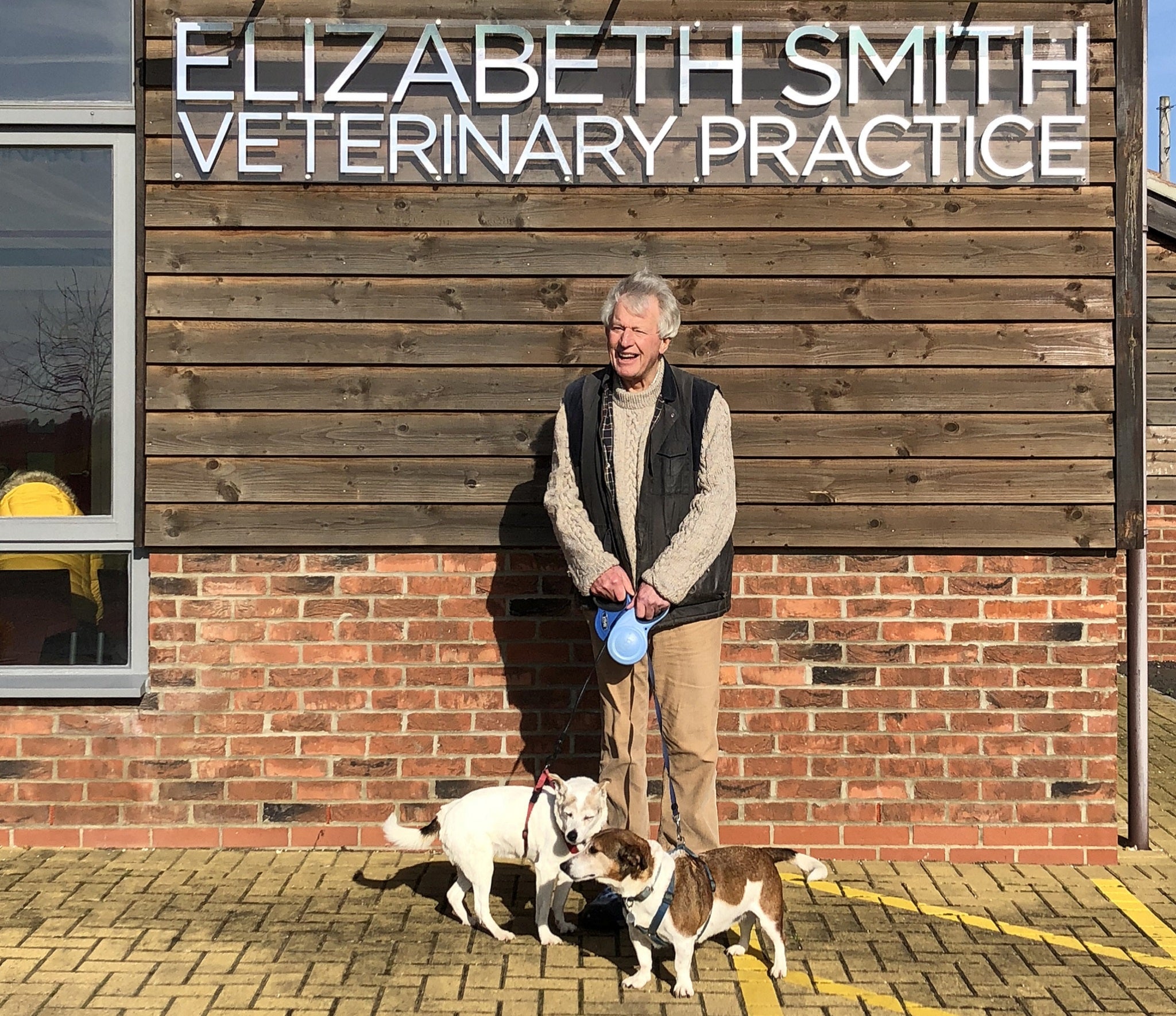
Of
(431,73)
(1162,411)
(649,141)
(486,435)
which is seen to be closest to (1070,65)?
(649,141)

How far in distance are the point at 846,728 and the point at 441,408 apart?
218 centimetres

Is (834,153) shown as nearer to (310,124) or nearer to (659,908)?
(310,124)

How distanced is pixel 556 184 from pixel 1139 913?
3.67m

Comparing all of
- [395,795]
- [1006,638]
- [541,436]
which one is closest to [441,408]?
[541,436]

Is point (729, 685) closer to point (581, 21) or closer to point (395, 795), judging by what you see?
point (395, 795)

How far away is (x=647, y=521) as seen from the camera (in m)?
4.73

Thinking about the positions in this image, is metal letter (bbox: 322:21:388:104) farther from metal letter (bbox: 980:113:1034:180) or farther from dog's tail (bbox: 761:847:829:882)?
dog's tail (bbox: 761:847:829:882)

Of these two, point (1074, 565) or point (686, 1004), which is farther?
point (1074, 565)

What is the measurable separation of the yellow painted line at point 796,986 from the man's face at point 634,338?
2074mm

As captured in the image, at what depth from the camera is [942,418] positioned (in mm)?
5512

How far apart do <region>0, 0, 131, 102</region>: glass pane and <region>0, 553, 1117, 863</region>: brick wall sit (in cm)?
208

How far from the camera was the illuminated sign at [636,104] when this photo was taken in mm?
5469

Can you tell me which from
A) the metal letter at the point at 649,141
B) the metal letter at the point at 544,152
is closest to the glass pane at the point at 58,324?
the metal letter at the point at 544,152

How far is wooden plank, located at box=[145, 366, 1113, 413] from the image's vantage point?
18.0 ft
